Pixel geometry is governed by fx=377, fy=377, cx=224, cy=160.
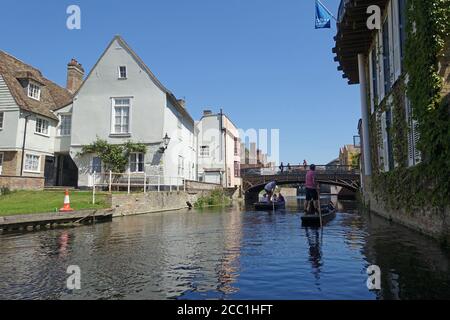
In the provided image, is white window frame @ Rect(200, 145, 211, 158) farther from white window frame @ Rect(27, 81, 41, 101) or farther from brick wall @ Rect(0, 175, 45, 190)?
brick wall @ Rect(0, 175, 45, 190)

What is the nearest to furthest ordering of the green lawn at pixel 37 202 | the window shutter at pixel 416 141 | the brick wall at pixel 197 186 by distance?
1. the window shutter at pixel 416 141
2. the green lawn at pixel 37 202
3. the brick wall at pixel 197 186

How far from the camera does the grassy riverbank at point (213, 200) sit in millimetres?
32812

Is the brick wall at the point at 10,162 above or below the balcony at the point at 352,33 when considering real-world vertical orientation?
below

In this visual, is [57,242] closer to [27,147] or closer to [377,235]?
[377,235]

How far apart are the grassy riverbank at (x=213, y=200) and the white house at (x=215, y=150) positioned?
7360 mm

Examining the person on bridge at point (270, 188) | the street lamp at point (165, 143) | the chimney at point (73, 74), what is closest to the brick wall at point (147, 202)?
the street lamp at point (165, 143)

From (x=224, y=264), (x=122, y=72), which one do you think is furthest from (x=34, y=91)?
(x=224, y=264)

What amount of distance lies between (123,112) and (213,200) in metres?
11.9

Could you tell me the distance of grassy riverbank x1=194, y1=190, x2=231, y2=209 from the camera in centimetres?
3281

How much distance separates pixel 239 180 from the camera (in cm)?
5438

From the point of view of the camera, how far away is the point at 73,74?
37562 mm

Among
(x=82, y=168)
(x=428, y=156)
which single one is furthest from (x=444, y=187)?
(x=82, y=168)

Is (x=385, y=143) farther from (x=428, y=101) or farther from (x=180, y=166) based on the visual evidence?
(x=180, y=166)

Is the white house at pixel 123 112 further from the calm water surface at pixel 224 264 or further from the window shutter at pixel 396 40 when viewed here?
the window shutter at pixel 396 40
